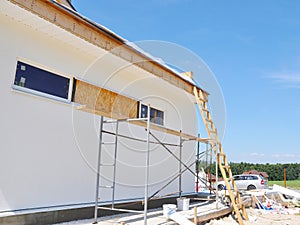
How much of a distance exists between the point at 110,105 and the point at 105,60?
1.02 m

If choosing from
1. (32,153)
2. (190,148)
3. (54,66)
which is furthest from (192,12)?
(32,153)

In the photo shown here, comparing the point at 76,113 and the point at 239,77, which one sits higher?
the point at 239,77

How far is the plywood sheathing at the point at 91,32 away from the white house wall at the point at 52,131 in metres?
0.22

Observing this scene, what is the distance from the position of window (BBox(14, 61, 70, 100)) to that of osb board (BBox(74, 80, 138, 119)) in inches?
12.3

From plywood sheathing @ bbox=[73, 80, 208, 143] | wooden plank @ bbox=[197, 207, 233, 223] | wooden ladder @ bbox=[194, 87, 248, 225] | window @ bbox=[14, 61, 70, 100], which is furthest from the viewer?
wooden ladder @ bbox=[194, 87, 248, 225]

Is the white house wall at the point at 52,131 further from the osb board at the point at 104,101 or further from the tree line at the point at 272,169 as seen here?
the tree line at the point at 272,169

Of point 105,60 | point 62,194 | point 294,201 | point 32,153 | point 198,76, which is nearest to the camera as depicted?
point 32,153

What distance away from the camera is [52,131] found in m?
4.73

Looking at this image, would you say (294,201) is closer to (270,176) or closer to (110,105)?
(110,105)

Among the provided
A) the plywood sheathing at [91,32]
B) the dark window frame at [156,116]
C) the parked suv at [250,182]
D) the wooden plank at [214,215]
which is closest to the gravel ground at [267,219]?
the wooden plank at [214,215]

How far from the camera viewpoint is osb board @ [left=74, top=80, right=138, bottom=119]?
5367mm

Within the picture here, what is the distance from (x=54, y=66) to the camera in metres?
4.88

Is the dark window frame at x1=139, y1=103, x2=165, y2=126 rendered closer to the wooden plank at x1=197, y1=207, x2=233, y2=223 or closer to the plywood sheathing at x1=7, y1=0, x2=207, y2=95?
the plywood sheathing at x1=7, y1=0, x2=207, y2=95

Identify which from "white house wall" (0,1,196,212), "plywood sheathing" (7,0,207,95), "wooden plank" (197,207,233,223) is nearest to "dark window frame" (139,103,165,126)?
"white house wall" (0,1,196,212)
